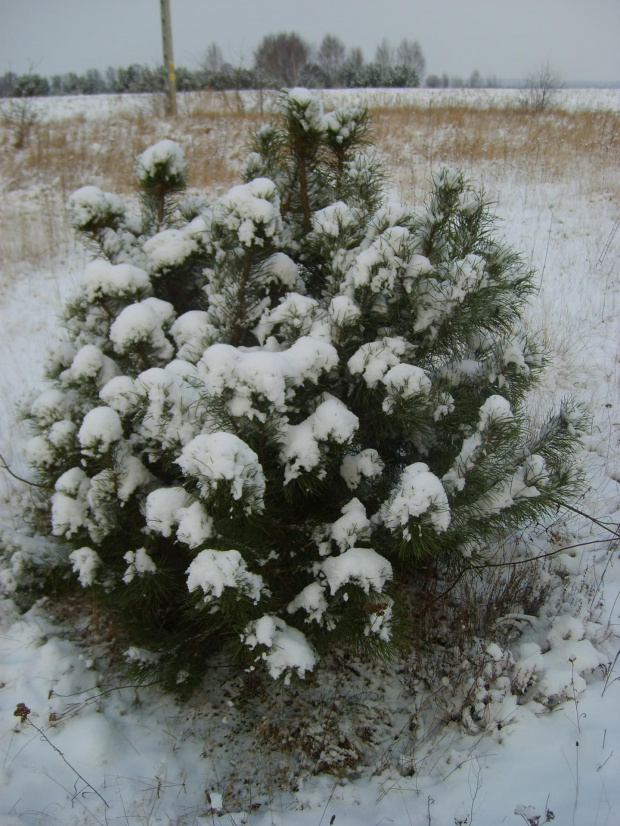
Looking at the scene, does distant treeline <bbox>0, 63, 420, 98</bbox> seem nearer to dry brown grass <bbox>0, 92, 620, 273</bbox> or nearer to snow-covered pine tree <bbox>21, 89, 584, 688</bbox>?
dry brown grass <bbox>0, 92, 620, 273</bbox>

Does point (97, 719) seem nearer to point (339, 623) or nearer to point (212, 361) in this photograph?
point (339, 623)

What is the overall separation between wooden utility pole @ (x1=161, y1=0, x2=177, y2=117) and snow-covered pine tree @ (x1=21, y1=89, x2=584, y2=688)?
1176 centimetres

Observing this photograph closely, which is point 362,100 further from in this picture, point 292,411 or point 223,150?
point 292,411

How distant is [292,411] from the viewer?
169 cm

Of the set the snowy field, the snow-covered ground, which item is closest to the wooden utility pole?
the snow-covered ground

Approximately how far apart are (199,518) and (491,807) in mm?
1300

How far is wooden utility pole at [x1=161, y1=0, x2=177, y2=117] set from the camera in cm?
1102

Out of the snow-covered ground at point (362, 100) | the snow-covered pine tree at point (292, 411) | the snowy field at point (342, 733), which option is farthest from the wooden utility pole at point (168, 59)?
the snowy field at point (342, 733)

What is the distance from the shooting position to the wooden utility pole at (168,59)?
11.0 metres

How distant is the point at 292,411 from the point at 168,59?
42.5 ft

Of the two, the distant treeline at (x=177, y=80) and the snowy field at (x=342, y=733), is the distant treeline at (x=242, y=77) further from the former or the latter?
the snowy field at (x=342, y=733)

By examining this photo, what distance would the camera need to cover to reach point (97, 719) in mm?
1976

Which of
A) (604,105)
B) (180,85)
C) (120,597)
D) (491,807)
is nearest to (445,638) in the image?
(491,807)

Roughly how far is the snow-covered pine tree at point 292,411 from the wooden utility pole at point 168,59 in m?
11.8
